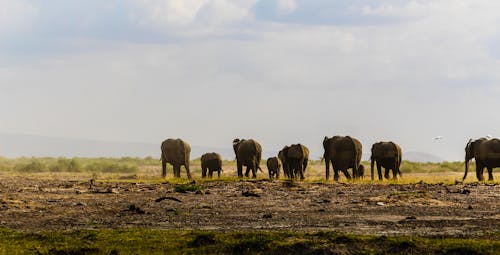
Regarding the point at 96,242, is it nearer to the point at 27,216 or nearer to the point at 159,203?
the point at 27,216

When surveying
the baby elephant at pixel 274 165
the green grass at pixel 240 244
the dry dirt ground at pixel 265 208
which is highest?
the baby elephant at pixel 274 165

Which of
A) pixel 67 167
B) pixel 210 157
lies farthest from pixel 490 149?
pixel 67 167

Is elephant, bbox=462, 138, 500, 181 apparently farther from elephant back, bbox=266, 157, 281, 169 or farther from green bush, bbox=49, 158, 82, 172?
green bush, bbox=49, 158, 82, 172

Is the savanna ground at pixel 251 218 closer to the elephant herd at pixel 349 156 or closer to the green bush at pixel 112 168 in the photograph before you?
the elephant herd at pixel 349 156

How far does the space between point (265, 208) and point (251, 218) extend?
336cm

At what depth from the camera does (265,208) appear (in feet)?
101

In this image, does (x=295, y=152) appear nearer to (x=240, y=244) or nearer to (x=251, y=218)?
(x=251, y=218)

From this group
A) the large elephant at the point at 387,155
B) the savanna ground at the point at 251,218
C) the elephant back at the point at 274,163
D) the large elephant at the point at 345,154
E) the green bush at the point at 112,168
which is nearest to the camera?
the savanna ground at the point at 251,218

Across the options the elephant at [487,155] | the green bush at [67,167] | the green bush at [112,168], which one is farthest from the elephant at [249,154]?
the green bush at [67,167]

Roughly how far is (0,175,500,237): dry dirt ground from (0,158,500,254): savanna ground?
1.3 inches

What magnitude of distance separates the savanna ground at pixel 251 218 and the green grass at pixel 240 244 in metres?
0.02

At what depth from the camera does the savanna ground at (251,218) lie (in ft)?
65.3

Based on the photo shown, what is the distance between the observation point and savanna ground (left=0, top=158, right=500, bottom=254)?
19.9 m

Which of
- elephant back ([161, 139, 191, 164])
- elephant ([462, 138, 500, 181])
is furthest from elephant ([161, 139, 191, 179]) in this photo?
elephant ([462, 138, 500, 181])
